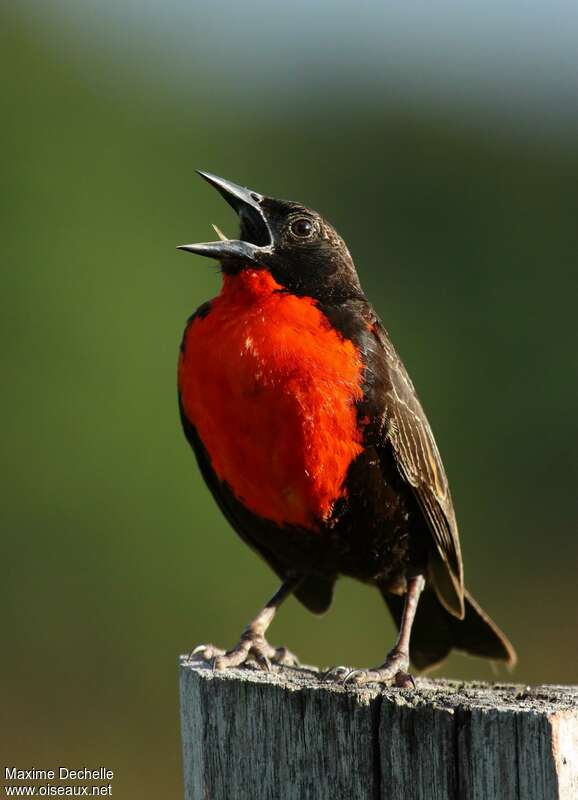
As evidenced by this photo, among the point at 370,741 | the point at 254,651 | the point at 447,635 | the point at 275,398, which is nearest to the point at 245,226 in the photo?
the point at 275,398

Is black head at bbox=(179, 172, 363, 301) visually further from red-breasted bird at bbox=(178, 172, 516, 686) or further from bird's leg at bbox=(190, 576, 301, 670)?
bird's leg at bbox=(190, 576, 301, 670)

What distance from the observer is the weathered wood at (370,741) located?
3.27 metres

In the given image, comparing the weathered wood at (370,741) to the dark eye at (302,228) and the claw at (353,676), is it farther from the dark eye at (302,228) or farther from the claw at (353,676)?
the dark eye at (302,228)

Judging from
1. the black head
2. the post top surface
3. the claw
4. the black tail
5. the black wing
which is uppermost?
the black head

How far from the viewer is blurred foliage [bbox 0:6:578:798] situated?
990 centimetres

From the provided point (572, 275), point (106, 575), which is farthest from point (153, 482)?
point (572, 275)

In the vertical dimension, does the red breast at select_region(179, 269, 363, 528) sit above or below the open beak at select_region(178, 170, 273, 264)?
below

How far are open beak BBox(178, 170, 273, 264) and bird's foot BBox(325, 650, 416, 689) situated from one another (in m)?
1.62

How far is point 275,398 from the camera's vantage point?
15.2 feet

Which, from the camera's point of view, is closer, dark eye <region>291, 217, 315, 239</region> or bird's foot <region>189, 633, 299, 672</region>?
bird's foot <region>189, 633, 299, 672</region>

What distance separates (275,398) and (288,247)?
0.87 m

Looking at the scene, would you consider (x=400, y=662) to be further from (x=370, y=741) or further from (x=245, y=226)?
(x=245, y=226)

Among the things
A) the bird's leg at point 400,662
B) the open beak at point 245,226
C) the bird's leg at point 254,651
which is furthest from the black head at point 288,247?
the bird's leg at point 254,651

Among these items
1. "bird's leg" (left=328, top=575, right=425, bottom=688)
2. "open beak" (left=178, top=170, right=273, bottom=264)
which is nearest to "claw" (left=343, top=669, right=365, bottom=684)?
"bird's leg" (left=328, top=575, right=425, bottom=688)
